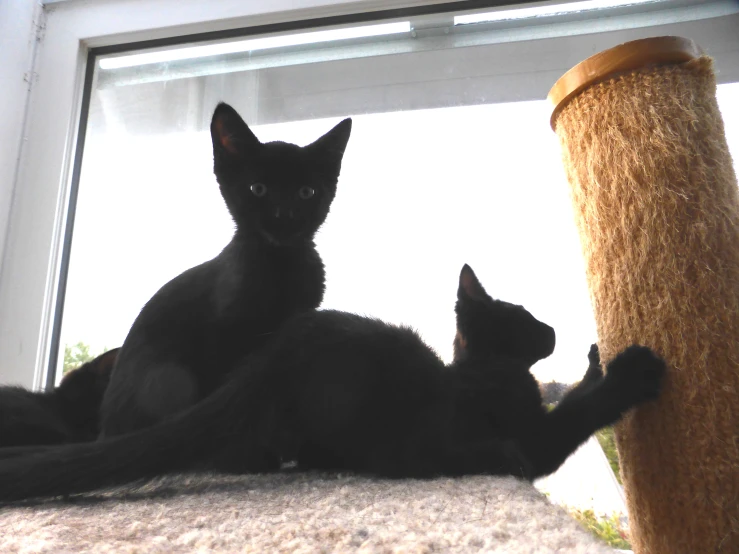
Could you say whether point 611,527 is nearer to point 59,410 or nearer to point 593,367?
point 593,367

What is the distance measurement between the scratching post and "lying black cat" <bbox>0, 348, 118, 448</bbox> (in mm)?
863

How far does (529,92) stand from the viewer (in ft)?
4.47

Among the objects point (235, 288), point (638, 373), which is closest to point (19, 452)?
point (235, 288)

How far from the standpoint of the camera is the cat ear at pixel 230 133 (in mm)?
964

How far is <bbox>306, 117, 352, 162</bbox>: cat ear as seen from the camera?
102 cm

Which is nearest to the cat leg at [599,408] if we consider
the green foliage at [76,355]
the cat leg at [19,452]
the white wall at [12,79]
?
the cat leg at [19,452]

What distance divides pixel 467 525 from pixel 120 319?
1.13 m

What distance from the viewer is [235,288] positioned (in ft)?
2.99

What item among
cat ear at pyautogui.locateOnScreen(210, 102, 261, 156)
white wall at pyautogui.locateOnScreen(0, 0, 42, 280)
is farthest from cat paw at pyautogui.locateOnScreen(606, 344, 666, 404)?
white wall at pyautogui.locateOnScreen(0, 0, 42, 280)

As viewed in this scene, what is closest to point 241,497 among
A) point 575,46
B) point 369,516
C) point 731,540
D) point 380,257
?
point 369,516

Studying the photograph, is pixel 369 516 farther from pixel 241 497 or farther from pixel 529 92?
pixel 529 92

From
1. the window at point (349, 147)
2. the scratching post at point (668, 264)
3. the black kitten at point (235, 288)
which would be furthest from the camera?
the window at point (349, 147)

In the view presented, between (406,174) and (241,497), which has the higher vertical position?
(406,174)

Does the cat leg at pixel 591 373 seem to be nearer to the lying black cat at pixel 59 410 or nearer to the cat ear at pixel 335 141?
the cat ear at pixel 335 141
